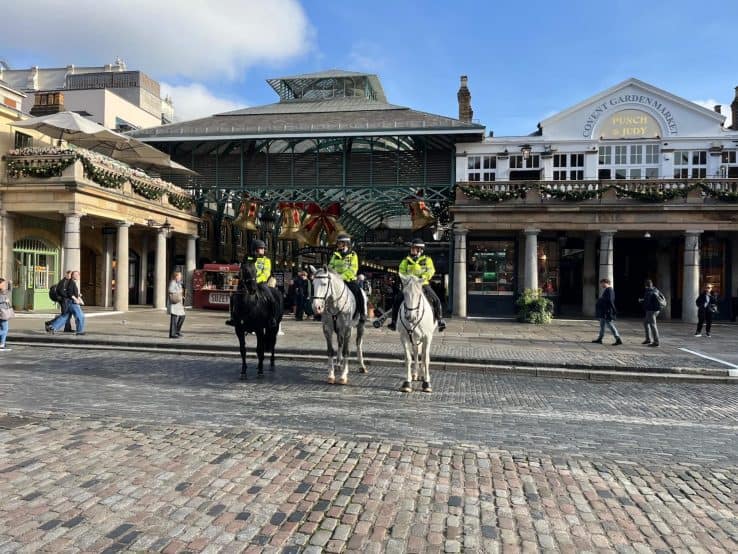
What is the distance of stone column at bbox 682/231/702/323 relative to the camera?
81.9 feet

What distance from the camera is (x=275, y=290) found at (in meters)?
10.7

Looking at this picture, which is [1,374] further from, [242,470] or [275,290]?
[242,470]

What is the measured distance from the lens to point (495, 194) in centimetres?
2559

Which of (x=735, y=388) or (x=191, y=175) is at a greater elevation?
(x=191, y=175)

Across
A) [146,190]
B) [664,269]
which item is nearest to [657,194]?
[664,269]

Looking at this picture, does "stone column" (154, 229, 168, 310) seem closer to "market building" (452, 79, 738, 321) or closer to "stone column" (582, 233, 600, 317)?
"market building" (452, 79, 738, 321)

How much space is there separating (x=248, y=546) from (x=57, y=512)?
62.7 inches

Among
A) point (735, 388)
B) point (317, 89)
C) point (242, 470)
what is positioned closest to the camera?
point (242, 470)

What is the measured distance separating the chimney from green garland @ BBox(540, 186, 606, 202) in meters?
7.14

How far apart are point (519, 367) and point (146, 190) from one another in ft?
72.1

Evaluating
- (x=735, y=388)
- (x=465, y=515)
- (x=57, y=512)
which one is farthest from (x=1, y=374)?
(x=735, y=388)

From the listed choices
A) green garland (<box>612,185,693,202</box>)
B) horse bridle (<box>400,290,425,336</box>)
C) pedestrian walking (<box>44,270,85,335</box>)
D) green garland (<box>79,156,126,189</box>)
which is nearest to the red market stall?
green garland (<box>79,156,126,189</box>)

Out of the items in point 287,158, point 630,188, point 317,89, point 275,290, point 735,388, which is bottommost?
point 735,388

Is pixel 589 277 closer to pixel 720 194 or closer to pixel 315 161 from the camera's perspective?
pixel 720 194
